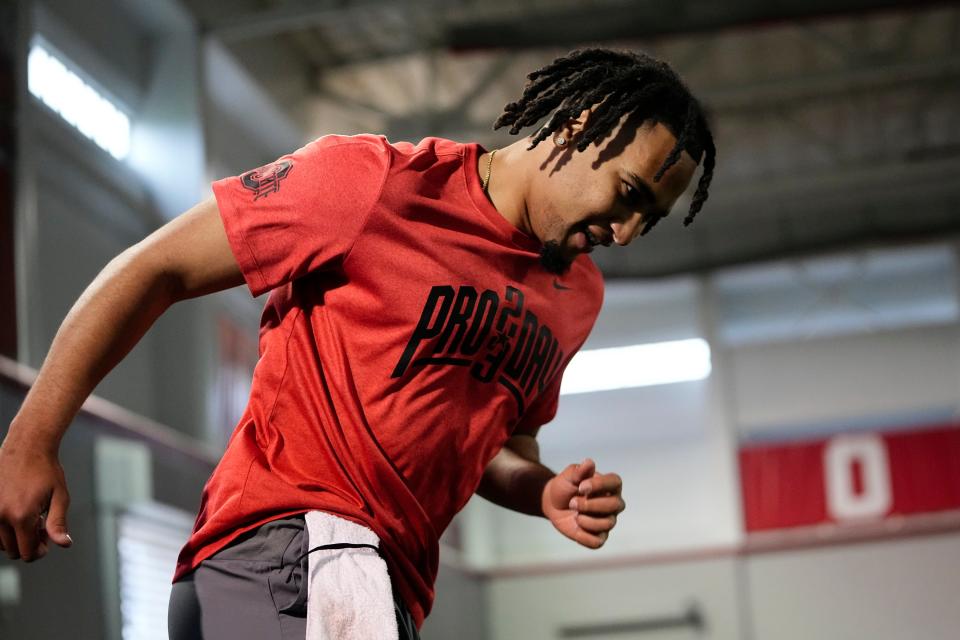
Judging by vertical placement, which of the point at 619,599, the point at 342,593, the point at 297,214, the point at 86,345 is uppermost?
the point at 619,599

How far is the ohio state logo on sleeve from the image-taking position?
129 cm

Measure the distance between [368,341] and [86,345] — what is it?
0.96 feet

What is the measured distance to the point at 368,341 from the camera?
1321 mm

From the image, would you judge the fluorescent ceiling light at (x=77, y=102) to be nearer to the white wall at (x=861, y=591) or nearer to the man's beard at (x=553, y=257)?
the man's beard at (x=553, y=257)

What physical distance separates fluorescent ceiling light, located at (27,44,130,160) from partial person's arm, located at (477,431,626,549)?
12.2 feet

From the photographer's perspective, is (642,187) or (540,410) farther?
(540,410)

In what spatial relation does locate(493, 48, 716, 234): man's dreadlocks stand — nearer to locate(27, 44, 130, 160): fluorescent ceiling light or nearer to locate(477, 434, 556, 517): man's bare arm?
locate(477, 434, 556, 517): man's bare arm

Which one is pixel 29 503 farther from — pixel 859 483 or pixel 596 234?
pixel 859 483

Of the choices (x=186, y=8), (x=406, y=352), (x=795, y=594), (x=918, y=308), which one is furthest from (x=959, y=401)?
(x=406, y=352)

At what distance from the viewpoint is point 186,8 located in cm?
626

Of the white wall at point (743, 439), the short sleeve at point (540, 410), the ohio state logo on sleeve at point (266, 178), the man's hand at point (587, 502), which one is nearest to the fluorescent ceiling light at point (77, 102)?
the short sleeve at point (540, 410)

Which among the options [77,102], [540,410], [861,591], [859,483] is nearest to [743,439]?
[859,483]

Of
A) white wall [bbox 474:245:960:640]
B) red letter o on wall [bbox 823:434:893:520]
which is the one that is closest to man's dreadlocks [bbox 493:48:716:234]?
white wall [bbox 474:245:960:640]

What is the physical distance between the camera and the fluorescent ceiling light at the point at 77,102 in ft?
16.9
